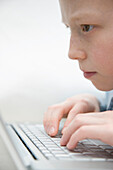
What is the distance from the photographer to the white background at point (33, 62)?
4.03 feet

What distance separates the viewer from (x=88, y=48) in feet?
2.45

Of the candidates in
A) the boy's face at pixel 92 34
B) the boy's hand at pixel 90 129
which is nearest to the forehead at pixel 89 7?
the boy's face at pixel 92 34

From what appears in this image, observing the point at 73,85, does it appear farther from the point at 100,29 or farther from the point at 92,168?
the point at 92,168

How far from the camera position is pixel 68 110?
3.00 ft

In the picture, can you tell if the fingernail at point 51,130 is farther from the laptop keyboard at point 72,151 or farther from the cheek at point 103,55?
the cheek at point 103,55

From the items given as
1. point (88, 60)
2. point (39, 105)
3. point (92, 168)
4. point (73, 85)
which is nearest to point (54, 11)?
point (73, 85)

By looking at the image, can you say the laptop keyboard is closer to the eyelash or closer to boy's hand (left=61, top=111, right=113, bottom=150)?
boy's hand (left=61, top=111, right=113, bottom=150)

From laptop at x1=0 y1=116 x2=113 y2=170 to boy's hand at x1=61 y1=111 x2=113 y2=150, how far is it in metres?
0.02

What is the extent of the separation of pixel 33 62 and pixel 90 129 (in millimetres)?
815

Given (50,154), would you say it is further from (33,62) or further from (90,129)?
(33,62)

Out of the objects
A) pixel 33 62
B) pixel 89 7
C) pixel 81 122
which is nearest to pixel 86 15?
pixel 89 7

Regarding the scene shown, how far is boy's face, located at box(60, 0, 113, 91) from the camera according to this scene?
70cm

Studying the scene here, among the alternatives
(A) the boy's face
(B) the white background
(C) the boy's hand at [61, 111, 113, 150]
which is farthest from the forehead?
(B) the white background

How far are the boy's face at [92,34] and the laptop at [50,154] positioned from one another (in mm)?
189
